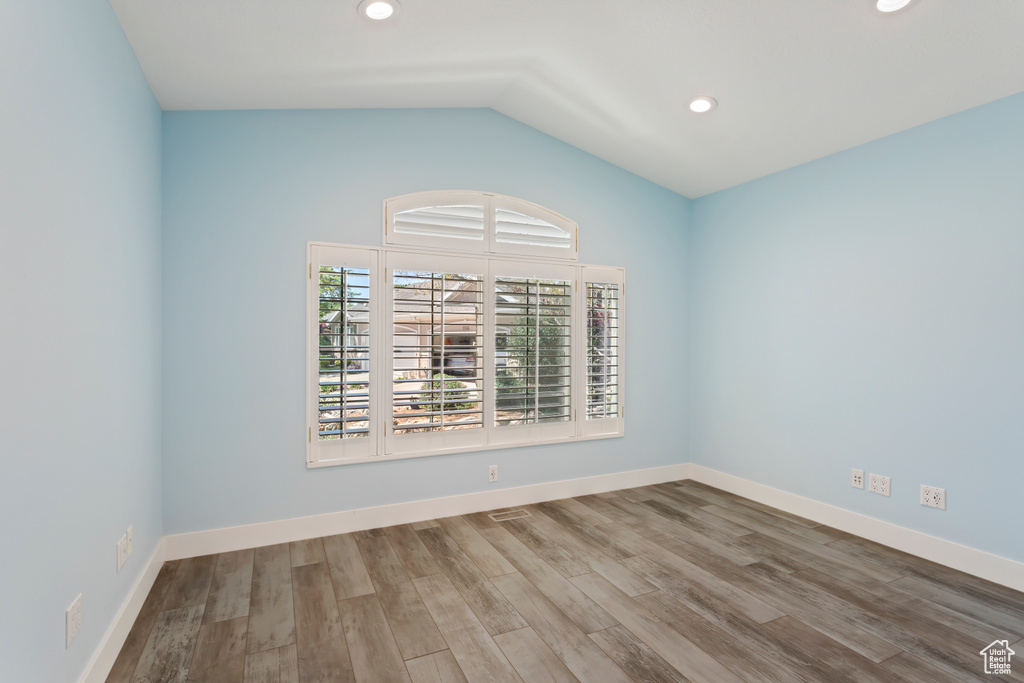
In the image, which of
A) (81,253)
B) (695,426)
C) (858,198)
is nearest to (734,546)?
(695,426)

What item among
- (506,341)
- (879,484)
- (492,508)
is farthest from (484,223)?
(879,484)

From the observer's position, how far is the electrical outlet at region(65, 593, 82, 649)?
1582mm

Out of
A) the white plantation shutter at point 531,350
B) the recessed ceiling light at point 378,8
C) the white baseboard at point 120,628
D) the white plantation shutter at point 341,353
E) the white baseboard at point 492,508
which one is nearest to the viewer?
the white baseboard at point 120,628

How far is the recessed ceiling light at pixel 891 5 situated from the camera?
6.78 ft

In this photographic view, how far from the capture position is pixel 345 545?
303cm

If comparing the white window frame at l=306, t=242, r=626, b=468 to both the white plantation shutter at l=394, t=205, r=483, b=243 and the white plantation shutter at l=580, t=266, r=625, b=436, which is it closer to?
the white plantation shutter at l=580, t=266, r=625, b=436

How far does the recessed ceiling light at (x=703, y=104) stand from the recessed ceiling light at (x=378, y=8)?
1.75m

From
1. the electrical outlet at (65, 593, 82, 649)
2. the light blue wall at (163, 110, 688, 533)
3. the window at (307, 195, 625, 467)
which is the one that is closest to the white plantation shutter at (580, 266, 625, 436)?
the window at (307, 195, 625, 467)

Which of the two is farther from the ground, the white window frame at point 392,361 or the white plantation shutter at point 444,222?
the white plantation shutter at point 444,222

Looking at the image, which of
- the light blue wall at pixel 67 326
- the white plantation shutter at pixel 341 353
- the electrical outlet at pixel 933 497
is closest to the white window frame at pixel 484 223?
the white plantation shutter at pixel 341 353

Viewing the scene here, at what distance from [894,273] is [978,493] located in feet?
4.12

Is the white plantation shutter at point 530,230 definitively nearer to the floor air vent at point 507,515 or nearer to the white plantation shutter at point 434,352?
the white plantation shutter at point 434,352

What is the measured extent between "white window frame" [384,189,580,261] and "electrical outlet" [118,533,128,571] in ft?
6.71

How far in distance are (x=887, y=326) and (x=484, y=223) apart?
261cm
